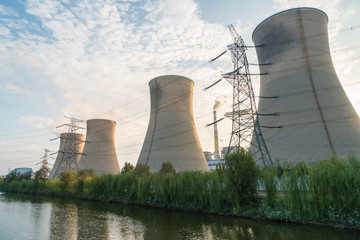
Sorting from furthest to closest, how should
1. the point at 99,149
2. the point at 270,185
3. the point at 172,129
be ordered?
1. the point at 99,149
2. the point at 172,129
3. the point at 270,185

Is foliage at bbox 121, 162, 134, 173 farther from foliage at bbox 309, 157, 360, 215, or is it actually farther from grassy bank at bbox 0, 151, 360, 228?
foliage at bbox 309, 157, 360, 215

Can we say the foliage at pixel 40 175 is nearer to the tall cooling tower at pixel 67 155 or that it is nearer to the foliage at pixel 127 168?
the tall cooling tower at pixel 67 155

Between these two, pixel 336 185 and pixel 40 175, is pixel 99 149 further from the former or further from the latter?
pixel 336 185

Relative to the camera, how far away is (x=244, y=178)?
346 inches

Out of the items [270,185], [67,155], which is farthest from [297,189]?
[67,155]

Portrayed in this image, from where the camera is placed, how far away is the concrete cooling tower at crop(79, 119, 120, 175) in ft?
91.9

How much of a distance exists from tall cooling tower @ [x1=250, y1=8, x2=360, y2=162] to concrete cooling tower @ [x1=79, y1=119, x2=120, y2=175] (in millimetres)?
19427

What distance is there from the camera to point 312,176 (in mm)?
7160

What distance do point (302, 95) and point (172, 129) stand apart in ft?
32.3

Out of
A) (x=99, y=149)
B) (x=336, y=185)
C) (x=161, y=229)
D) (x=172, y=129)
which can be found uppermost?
(x=172, y=129)

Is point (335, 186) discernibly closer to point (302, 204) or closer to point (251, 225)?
point (302, 204)

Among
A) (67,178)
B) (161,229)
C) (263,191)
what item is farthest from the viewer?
(67,178)

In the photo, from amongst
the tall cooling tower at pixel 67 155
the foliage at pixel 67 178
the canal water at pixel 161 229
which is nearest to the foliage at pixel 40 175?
the tall cooling tower at pixel 67 155

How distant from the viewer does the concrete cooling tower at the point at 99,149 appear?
28000mm
